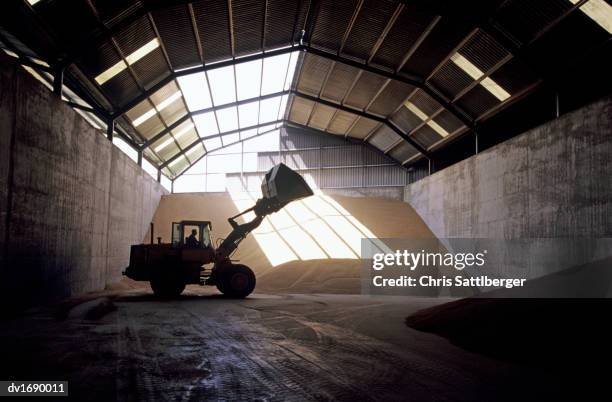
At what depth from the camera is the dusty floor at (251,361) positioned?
4.52 meters

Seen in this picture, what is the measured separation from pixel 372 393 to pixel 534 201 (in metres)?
13.2

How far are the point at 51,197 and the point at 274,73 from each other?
46.6 feet

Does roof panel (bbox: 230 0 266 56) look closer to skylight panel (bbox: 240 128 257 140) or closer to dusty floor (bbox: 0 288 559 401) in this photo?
dusty floor (bbox: 0 288 559 401)

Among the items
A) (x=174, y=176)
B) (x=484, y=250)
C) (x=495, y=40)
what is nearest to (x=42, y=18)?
(x=495, y=40)

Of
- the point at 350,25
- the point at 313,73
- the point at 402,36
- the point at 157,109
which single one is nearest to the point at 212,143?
the point at 157,109

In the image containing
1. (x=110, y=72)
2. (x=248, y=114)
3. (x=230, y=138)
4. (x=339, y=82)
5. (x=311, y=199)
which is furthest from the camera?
(x=230, y=138)

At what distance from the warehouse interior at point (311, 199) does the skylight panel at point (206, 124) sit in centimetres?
19

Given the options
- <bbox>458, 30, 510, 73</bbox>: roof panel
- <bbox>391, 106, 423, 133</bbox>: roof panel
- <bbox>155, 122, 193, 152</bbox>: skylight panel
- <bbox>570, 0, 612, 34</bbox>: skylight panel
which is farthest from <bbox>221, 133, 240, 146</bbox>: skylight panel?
<bbox>570, 0, 612, 34</bbox>: skylight panel

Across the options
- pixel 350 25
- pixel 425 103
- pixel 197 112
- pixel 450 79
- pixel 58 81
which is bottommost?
pixel 58 81

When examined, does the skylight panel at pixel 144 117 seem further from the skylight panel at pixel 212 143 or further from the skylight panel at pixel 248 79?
the skylight panel at pixel 212 143

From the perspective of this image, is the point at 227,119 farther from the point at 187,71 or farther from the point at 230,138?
the point at 187,71

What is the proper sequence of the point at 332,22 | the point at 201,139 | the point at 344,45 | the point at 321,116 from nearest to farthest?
the point at 332,22
the point at 344,45
the point at 321,116
the point at 201,139

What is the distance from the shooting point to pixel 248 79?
22906mm

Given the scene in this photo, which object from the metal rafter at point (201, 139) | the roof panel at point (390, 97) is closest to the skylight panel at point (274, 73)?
the roof panel at point (390, 97)
